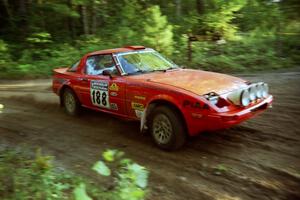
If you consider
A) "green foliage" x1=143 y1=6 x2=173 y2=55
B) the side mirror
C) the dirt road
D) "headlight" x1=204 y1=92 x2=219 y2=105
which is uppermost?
"green foliage" x1=143 y1=6 x2=173 y2=55

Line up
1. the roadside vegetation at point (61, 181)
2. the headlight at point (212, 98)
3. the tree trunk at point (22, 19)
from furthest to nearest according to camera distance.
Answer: the tree trunk at point (22, 19)
the headlight at point (212, 98)
the roadside vegetation at point (61, 181)

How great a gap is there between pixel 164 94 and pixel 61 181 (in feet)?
6.67

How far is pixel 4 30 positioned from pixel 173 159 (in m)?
17.5

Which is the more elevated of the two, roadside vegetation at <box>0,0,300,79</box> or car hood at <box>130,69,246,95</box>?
roadside vegetation at <box>0,0,300,79</box>

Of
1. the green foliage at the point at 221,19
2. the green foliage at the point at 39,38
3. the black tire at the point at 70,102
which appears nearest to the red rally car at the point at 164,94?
the black tire at the point at 70,102

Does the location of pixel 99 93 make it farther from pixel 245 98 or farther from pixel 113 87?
pixel 245 98

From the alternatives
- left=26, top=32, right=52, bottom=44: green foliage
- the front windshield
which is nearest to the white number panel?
the front windshield

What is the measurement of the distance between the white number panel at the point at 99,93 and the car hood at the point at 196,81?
788 millimetres

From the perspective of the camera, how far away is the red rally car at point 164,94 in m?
5.38

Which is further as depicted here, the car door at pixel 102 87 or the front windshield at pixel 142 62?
the front windshield at pixel 142 62

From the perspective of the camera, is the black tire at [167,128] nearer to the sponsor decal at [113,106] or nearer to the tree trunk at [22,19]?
the sponsor decal at [113,106]

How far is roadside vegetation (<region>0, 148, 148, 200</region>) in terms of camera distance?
9.42ft

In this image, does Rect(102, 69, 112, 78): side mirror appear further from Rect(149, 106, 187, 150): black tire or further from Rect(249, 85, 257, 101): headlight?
Rect(249, 85, 257, 101): headlight

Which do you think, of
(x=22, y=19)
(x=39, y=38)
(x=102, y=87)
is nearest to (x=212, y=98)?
(x=102, y=87)
